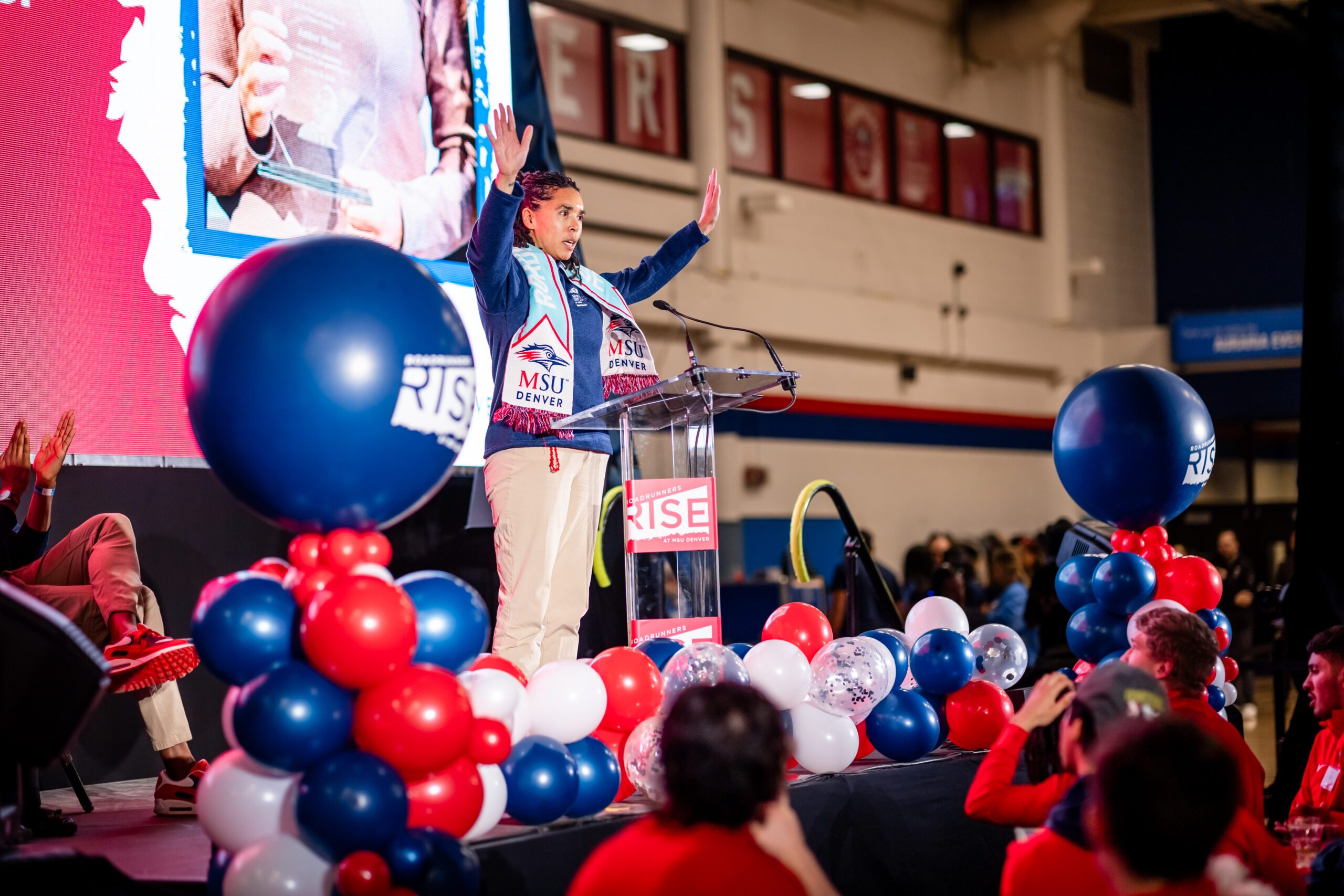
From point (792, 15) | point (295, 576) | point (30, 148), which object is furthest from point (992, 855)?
point (792, 15)

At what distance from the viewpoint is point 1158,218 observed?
1507cm

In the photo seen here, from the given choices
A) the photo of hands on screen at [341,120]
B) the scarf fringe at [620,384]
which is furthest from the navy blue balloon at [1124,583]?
the photo of hands on screen at [341,120]

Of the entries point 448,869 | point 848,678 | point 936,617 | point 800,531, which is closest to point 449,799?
point 448,869

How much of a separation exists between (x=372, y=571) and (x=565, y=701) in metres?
0.64

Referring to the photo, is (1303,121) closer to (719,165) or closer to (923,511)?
(923,511)

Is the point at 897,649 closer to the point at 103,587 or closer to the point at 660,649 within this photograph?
the point at 660,649

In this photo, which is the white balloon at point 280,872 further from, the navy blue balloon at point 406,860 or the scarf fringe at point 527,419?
the scarf fringe at point 527,419

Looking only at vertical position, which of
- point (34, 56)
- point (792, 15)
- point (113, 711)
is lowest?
point (113, 711)

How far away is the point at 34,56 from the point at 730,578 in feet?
24.0

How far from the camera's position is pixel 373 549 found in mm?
2273

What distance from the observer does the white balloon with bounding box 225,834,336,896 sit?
199cm

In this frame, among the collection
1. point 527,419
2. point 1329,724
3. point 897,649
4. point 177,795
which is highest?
point 527,419

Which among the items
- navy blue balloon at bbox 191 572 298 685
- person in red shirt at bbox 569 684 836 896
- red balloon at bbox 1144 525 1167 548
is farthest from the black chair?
red balloon at bbox 1144 525 1167 548

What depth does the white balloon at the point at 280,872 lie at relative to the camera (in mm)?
1988
